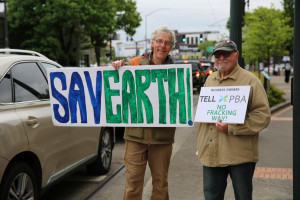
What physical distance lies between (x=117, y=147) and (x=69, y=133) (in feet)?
11.7

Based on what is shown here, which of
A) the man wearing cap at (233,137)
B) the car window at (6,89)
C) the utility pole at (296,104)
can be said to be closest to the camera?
the man wearing cap at (233,137)

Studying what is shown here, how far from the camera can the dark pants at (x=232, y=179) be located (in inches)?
126

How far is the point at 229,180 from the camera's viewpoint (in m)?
5.62

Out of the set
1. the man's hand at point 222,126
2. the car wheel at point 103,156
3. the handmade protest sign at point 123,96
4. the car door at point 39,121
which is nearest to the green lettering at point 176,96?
the handmade protest sign at point 123,96

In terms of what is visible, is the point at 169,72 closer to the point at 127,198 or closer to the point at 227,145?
the point at 227,145

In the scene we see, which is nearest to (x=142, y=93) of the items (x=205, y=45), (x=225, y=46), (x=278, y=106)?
(x=225, y=46)

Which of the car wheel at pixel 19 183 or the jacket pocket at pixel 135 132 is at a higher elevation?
the jacket pocket at pixel 135 132

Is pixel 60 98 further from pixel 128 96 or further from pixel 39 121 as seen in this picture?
pixel 128 96

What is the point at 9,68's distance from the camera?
159 inches

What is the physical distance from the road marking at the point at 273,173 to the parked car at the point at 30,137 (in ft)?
8.60

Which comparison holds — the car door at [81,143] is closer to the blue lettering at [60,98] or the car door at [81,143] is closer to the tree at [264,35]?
the blue lettering at [60,98]

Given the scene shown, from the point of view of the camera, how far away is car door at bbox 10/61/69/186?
13.1ft

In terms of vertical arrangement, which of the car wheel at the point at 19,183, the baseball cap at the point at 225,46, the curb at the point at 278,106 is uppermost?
the baseball cap at the point at 225,46

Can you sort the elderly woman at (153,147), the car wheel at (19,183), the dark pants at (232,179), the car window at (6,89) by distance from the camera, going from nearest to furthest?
the dark pants at (232,179) → the car wheel at (19,183) → the elderly woman at (153,147) → the car window at (6,89)
